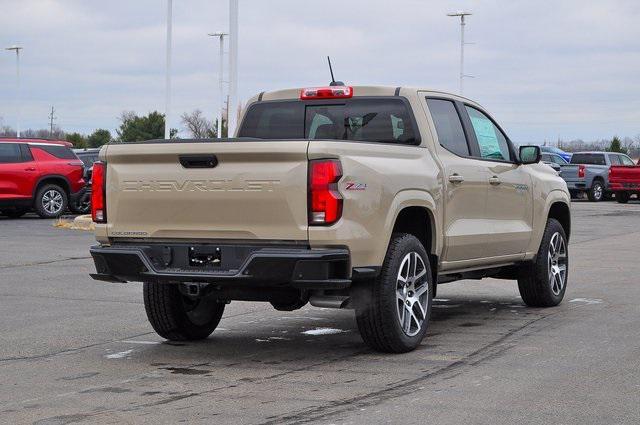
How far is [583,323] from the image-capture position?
9406 millimetres

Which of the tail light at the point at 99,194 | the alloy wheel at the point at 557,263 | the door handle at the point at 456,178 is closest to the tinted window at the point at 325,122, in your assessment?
the door handle at the point at 456,178

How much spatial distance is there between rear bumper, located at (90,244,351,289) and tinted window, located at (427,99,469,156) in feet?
6.83

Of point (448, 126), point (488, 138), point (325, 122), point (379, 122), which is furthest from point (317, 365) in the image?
point (488, 138)

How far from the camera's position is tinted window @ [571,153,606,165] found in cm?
4084

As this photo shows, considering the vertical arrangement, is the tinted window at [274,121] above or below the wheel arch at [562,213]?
above

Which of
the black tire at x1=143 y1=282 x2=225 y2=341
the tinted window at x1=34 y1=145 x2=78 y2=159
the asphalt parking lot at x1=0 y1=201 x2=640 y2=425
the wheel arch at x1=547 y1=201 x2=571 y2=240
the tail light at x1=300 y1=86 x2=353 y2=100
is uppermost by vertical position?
the tail light at x1=300 y1=86 x2=353 y2=100

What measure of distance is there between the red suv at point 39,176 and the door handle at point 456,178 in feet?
58.3

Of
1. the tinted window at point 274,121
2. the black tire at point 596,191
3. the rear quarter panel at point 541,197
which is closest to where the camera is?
the tinted window at point 274,121

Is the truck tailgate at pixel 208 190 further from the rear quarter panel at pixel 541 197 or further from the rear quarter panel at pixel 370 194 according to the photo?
the rear quarter panel at pixel 541 197

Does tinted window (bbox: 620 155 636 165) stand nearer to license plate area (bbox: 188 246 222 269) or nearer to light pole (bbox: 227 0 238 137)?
light pole (bbox: 227 0 238 137)

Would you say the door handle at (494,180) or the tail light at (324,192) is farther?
the door handle at (494,180)

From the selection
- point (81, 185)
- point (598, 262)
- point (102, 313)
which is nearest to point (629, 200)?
point (81, 185)

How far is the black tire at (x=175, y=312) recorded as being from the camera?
838 cm

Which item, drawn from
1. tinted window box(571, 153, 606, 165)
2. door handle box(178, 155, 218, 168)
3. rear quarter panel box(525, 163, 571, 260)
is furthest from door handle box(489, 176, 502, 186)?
tinted window box(571, 153, 606, 165)
